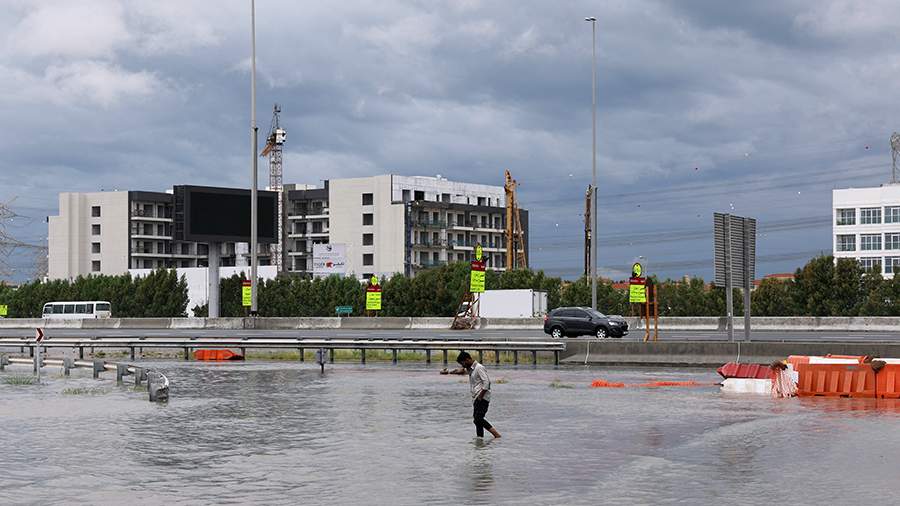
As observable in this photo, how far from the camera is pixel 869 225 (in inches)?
5664

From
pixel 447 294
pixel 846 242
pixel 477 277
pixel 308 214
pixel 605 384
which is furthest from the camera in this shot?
pixel 308 214

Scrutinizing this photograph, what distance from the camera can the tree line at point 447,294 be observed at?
84125mm

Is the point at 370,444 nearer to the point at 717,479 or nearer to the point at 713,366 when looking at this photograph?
the point at 717,479

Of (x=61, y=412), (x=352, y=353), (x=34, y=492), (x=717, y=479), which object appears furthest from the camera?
(x=352, y=353)

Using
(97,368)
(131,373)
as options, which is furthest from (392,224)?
(131,373)

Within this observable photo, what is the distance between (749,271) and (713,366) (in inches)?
132

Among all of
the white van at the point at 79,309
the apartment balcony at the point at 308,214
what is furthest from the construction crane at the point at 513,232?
the white van at the point at 79,309

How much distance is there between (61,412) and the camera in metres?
22.1

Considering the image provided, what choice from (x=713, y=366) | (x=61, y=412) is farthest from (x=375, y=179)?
(x=61, y=412)

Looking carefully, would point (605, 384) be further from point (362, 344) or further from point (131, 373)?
point (362, 344)

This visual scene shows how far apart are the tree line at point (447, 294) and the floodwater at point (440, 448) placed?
5909 cm

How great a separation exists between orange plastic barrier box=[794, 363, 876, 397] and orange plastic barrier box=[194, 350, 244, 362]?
79.5ft

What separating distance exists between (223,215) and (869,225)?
8765cm

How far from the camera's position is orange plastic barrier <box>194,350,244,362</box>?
147 ft
